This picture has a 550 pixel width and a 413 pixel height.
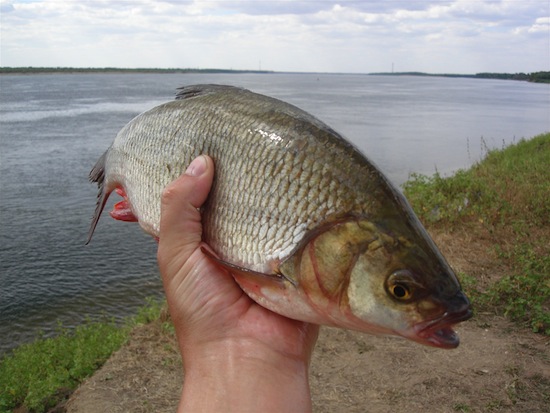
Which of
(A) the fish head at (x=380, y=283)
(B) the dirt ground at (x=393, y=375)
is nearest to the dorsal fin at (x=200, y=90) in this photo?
(A) the fish head at (x=380, y=283)

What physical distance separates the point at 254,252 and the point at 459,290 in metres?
0.97

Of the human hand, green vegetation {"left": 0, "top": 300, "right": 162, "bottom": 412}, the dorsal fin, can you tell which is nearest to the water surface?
green vegetation {"left": 0, "top": 300, "right": 162, "bottom": 412}

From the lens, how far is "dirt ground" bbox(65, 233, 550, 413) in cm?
569

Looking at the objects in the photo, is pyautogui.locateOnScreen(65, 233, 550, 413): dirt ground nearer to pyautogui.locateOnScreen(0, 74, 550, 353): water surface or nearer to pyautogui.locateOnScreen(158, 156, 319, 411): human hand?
pyautogui.locateOnScreen(0, 74, 550, 353): water surface

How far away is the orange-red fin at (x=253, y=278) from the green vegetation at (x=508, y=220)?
5.62 metres

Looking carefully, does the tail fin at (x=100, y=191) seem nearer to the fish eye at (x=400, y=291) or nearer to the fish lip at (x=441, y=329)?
the fish eye at (x=400, y=291)

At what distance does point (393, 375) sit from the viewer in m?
6.28

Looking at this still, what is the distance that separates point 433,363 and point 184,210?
475 cm

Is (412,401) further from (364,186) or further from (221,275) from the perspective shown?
(364,186)

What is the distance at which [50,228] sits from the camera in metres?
16.0

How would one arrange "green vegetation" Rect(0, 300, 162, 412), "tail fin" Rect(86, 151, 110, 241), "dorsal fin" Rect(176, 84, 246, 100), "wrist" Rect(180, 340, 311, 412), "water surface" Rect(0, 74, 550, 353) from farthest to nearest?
"water surface" Rect(0, 74, 550, 353)
"green vegetation" Rect(0, 300, 162, 412)
"tail fin" Rect(86, 151, 110, 241)
"dorsal fin" Rect(176, 84, 246, 100)
"wrist" Rect(180, 340, 311, 412)

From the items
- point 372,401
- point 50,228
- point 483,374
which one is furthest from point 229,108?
point 50,228

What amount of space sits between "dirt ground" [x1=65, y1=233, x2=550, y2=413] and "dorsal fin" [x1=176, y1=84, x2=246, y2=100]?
3998 millimetres

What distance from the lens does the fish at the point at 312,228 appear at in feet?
7.09
